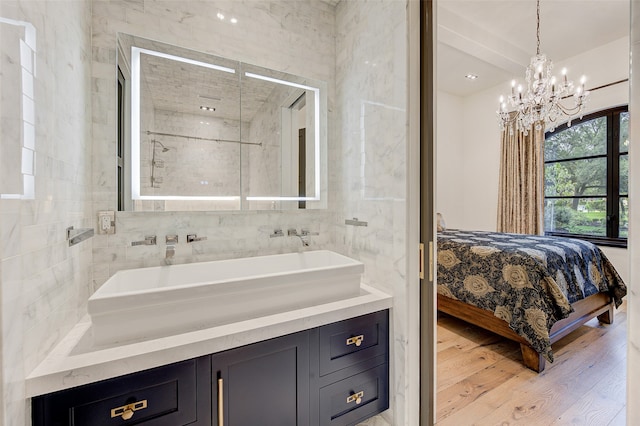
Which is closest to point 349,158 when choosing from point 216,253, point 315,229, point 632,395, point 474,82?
point 315,229

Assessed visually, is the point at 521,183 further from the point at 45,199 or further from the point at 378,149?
the point at 45,199

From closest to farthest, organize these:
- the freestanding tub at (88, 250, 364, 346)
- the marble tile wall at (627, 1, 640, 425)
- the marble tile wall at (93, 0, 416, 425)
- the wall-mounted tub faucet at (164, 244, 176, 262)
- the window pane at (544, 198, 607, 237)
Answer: the marble tile wall at (627, 1, 640, 425), the freestanding tub at (88, 250, 364, 346), the marble tile wall at (93, 0, 416, 425), the wall-mounted tub faucet at (164, 244, 176, 262), the window pane at (544, 198, 607, 237)

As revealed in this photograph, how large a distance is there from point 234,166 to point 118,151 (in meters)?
0.60

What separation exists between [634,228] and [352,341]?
1094mm

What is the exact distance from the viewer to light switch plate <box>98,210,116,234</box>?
134 centimetres

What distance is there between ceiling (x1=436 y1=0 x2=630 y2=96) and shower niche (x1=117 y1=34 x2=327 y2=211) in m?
1.42

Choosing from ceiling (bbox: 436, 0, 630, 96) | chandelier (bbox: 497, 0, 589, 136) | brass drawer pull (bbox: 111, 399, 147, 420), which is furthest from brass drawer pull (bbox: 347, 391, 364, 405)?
chandelier (bbox: 497, 0, 589, 136)

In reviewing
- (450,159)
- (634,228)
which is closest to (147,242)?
(634,228)

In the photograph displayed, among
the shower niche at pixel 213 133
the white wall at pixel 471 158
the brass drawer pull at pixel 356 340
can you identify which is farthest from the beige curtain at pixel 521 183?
A: the brass drawer pull at pixel 356 340

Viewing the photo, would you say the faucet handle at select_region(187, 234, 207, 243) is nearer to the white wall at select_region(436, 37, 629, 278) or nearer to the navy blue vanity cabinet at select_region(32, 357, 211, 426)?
the navy blue vanity cabinet at select_region(32, 357, 211, 426)

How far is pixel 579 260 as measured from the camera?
7.52 feet

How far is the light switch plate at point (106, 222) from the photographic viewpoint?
134 cm

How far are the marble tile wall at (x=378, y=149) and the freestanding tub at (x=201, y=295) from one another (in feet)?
0.69

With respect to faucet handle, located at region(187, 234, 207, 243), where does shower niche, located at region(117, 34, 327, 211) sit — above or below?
above
